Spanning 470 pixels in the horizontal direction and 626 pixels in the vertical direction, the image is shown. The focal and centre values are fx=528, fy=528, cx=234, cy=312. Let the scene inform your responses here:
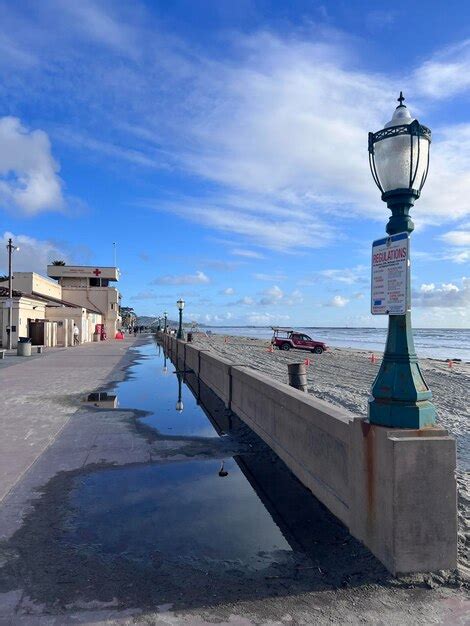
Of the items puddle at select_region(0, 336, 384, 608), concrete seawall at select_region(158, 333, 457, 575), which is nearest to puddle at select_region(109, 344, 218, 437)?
puddle at select_region(0, 336, 384, 608)

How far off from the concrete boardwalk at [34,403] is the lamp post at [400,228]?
4.06 metres

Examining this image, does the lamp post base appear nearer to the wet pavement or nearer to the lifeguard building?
the wet pavement

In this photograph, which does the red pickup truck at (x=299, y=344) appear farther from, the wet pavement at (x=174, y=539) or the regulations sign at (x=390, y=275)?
the regulations sign at (x=390, y=275)

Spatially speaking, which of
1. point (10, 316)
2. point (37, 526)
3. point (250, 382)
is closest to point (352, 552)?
point (37, 526)

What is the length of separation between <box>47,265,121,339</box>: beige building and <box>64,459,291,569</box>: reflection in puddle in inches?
2141

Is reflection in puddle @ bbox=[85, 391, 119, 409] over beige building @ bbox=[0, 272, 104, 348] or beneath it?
beneath

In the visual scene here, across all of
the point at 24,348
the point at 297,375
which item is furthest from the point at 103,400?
the point at 24,348

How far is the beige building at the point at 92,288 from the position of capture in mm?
59469

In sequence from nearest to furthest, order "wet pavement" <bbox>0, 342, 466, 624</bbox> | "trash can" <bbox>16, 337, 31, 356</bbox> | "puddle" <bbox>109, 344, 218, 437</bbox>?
"wet pavement" <bbox>0, 342, 466, 624</bbox> → "puddle" <bbox>109, 344, 218, 437</bbox> → "trash can" <bbox>16, 337, 31, 356</bbox>

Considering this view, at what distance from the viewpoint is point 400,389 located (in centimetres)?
402

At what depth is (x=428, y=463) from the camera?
374cm

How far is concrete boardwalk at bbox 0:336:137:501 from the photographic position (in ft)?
23.2

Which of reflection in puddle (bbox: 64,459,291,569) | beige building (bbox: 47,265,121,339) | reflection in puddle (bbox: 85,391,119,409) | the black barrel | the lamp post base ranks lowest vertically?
reflection in puddle (bbox: 64,459,291,569)

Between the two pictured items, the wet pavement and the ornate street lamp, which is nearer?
the wet pavement
